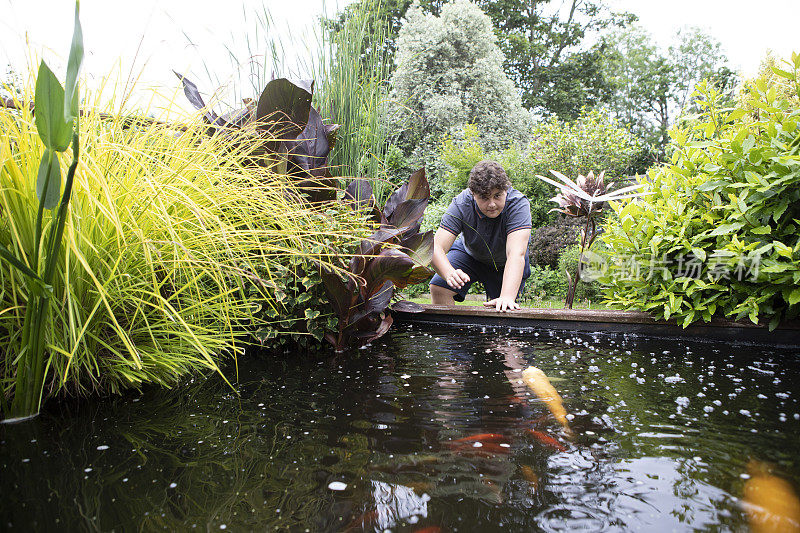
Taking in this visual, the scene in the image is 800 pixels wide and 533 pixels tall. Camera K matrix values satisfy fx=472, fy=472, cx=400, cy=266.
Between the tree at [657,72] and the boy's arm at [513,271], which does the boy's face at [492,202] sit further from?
the tree at [657,72]

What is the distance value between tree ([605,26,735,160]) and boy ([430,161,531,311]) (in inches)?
962

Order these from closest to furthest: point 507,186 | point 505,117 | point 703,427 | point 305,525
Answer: point 305,525 < point 703,427 < point 507,186 < point 505,117

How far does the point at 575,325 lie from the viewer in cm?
342

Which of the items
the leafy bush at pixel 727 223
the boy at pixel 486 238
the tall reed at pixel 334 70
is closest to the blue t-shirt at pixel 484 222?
the boy at pixel 486 238

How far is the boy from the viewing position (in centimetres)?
371

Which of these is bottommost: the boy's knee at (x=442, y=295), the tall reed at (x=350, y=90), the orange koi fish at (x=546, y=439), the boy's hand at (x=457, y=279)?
the orange koi fish at (x=546, y=439)

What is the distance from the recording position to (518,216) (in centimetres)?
388

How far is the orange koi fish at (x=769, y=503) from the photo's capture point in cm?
101

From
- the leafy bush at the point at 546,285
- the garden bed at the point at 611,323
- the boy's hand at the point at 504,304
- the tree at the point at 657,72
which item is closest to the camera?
the garden bed at the point at 611,323

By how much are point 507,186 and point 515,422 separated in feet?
8.29

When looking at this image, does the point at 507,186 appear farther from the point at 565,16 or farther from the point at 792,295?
the point at 565,16

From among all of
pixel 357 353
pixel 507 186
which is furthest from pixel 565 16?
pixel 357 353

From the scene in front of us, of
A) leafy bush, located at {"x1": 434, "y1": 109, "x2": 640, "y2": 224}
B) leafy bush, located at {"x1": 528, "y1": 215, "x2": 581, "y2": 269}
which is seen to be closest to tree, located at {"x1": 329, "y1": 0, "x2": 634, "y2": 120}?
leafy bush, located at {"x1": 434, "y1": 109, "x2": 640, "y2": 224}

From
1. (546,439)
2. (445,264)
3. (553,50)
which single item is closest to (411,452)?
(546,439)
